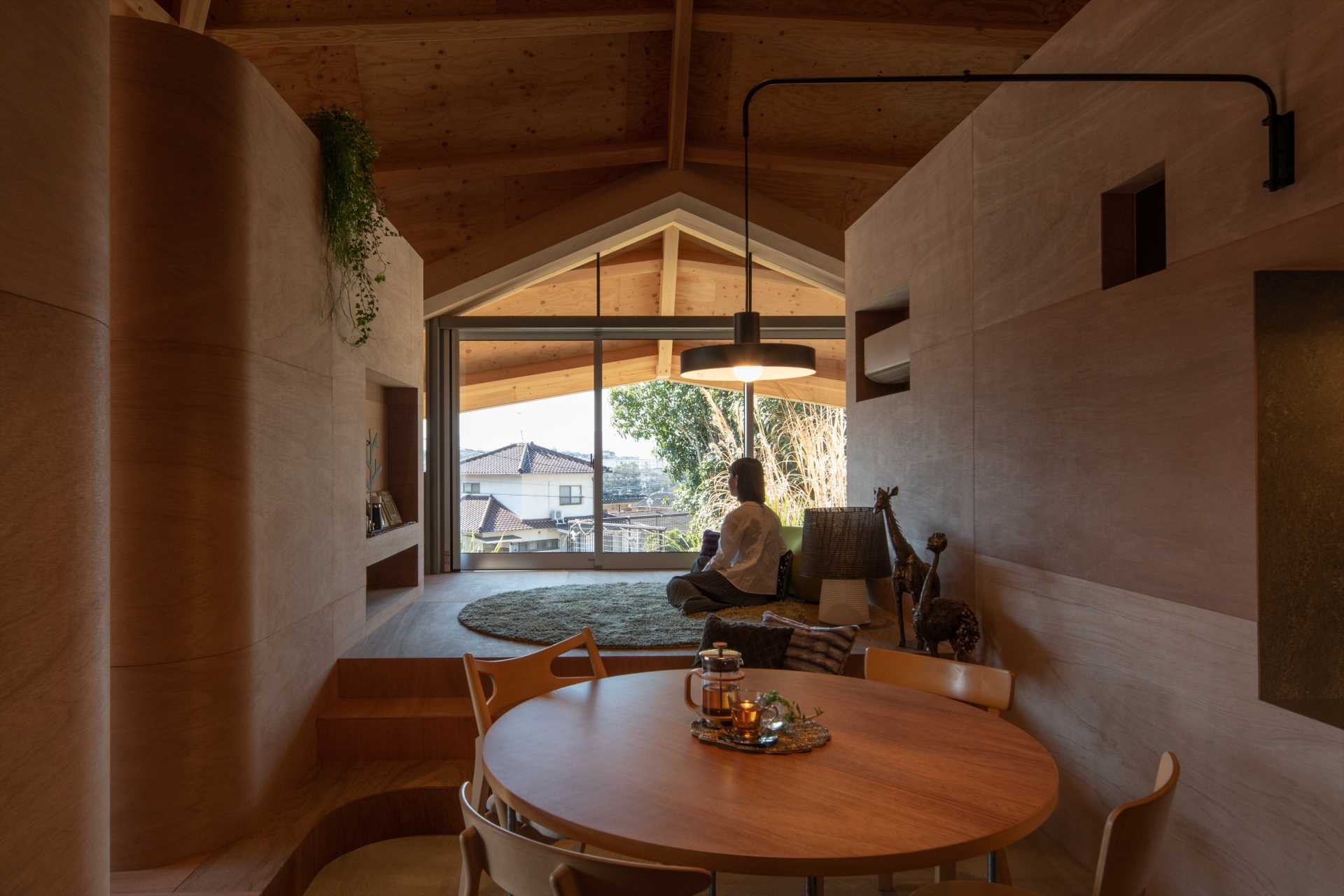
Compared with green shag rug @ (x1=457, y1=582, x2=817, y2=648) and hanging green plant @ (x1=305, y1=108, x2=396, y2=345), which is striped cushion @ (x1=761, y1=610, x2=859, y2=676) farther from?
hanging green plant @ (x1=305, y1=108, x2=396, y2=345)

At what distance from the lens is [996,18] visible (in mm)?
4246

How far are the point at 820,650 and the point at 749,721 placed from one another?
132cm

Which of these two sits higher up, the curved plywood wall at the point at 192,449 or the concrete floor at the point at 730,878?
the curved plywood wall at the point at 192,449

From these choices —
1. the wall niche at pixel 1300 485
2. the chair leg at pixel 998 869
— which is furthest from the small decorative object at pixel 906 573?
the wall niche at pixel 1300 485

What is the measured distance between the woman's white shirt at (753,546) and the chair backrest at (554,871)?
3644 millimetres

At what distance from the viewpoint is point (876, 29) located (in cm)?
441

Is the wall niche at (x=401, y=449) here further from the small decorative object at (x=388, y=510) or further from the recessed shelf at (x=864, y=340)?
the recessed shelf at (x=864, y=340)

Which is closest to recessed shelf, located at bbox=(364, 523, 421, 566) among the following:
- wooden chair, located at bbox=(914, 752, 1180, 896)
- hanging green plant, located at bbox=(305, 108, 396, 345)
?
hanging green plant, located at bbox=(305, 108, 396, 345)

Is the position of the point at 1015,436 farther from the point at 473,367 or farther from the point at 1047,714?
the point at 473,367

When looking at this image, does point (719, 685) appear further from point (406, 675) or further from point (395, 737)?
point (406, 675)

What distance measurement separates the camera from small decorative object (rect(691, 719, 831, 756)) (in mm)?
1697

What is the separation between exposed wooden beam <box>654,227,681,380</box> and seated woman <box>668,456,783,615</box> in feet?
8.35

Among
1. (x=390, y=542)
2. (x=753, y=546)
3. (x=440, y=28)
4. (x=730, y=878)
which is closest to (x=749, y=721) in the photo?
(x=730, y=878)

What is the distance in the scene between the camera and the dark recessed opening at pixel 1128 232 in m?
2.44
